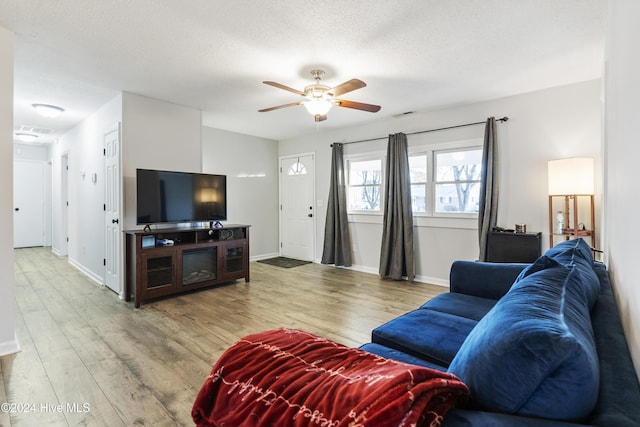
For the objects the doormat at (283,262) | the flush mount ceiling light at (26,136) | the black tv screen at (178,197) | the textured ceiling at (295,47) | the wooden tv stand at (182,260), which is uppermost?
the flush mount ceiling light at (26,136)

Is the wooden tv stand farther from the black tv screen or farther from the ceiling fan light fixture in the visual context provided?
the ceiling fan light fixture

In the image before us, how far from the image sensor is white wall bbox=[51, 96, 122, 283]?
174 inches

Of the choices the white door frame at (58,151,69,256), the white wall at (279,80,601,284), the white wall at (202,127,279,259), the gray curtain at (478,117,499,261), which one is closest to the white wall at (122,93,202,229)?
the white wall at (202,127,279,259)

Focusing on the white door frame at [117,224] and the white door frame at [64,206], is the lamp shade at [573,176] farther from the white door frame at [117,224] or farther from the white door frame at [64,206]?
the white door frame at [64,206]

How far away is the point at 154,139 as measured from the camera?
408 centimetres

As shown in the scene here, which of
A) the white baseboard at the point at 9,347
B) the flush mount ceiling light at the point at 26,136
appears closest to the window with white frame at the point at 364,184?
the white baseboard at the point at 9,347

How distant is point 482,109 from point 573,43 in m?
1.52

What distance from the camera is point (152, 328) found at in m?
2.97

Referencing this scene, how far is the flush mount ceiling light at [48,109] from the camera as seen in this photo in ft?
14.3

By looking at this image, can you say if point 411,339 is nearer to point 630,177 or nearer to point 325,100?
point 630,177

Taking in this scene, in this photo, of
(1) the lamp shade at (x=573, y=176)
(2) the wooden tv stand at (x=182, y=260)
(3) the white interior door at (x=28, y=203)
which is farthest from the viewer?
(3) the white interior door at (x=28, y=203)

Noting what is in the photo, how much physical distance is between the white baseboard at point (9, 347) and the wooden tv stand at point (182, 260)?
3.55 feet

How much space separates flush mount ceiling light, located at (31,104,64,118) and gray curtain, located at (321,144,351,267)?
4140 millimetres

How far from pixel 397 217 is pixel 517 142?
180 centimetres
